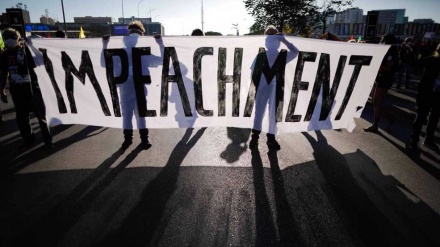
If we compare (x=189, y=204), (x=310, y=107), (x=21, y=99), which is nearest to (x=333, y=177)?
(x=310, y=107)

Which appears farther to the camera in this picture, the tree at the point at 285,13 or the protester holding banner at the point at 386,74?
the tree at the point at 285,13

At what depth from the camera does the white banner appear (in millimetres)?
4402

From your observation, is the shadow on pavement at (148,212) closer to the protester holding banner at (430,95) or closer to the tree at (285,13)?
the protester holding banner at (430,95)

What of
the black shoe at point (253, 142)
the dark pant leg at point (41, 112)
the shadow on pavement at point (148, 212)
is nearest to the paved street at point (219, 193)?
the shadow on pavement at point (148, 212)

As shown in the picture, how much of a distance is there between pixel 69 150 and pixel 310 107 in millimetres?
4117

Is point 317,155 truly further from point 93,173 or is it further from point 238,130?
point 93,173

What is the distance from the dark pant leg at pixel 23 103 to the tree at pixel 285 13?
1982cm

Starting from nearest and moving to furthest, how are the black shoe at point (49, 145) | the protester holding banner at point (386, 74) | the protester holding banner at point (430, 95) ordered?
the protester holding banner at point (430, 95), the black shoe at point (49, 145), the protester holding banner at point (386, 74)

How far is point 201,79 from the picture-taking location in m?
4.49

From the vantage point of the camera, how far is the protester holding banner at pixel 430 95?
4895 mm

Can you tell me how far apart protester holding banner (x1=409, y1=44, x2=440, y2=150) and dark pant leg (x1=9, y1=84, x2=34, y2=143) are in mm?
6710

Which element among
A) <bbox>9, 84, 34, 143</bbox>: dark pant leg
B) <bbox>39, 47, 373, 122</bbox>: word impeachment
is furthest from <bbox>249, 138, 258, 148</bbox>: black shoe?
<bbox>9, 84, 34, 143</bbox>: dark pant leg

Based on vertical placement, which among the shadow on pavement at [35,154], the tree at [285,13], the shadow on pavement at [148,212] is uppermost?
the tree at [285,13]

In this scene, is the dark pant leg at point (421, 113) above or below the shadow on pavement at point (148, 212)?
above
